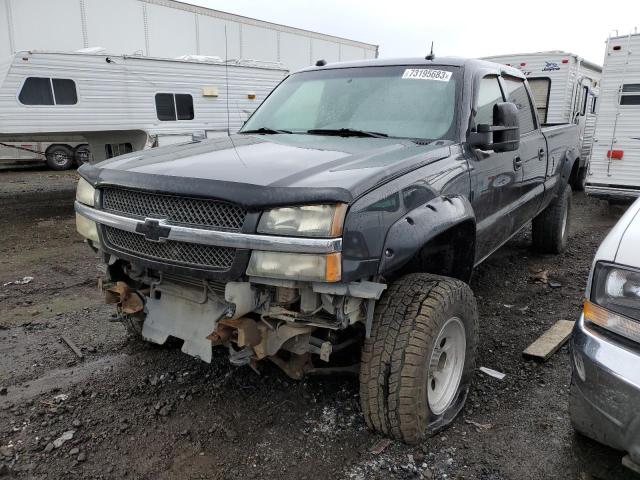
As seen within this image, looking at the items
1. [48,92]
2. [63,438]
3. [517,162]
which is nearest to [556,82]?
[517,162]

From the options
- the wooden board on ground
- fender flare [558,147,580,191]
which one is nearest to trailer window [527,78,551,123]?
fender flare [558,147,580,191]

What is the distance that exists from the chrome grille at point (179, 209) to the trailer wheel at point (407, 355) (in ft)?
2.80

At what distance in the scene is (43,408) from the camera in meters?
2.96

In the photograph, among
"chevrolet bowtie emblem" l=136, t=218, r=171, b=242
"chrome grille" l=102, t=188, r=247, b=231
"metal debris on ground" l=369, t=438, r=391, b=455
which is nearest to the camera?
"chrome grille" l=102, t=188, r=247, b=231

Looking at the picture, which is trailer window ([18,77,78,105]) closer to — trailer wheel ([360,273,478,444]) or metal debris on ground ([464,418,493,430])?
trailer wheel ([360,273,478,444])

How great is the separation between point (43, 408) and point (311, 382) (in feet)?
5.11

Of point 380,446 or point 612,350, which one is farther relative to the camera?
point 380,446

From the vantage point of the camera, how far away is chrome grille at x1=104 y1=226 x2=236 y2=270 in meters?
2.33

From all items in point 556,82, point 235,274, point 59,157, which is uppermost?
point 556,82

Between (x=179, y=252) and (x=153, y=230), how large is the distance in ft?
0.52

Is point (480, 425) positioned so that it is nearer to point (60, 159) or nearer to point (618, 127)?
point (618, 127)

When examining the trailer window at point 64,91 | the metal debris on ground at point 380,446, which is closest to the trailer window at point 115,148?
the trailer window at point 64,91

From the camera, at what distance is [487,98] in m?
3.78

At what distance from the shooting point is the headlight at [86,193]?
9.46 ft
